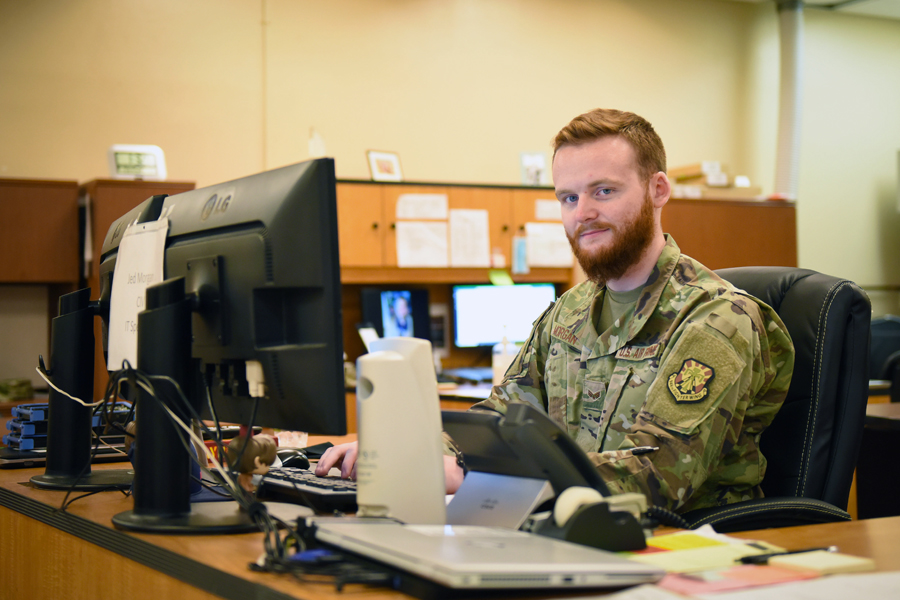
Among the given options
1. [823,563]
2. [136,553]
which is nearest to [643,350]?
[823,563]

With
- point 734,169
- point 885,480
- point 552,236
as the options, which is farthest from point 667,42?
point 885,480

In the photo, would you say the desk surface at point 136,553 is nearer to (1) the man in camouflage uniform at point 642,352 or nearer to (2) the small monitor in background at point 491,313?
(1) the man in camouflage uniform at point 642,352

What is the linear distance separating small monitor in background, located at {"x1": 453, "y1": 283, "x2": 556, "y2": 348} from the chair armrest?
2.82 meters

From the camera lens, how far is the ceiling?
218 inches

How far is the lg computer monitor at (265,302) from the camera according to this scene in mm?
1018

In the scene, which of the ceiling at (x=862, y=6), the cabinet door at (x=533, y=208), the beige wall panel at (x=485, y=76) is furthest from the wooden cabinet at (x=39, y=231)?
the ceiling at (x=862, y=6)

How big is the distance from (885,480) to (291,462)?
2.13 metres

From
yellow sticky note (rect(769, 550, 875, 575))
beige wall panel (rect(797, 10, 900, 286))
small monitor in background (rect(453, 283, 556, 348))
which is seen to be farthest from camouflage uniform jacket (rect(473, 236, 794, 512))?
beige wall panel (rect(797, 10, 900, 286))

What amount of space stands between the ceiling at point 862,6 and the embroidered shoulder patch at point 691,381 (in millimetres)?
4970

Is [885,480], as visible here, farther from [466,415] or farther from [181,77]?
[181,77]

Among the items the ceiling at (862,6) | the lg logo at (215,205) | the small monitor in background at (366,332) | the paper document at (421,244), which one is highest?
the ceiling at (862,6)

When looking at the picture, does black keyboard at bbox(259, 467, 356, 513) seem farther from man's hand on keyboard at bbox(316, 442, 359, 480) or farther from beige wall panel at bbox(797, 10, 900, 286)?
beige wall panel at bbox(797, 10, 900, 286)

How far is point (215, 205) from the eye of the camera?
1175 millimetres

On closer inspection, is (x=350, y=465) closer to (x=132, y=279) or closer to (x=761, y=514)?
(x=132, y=279)
